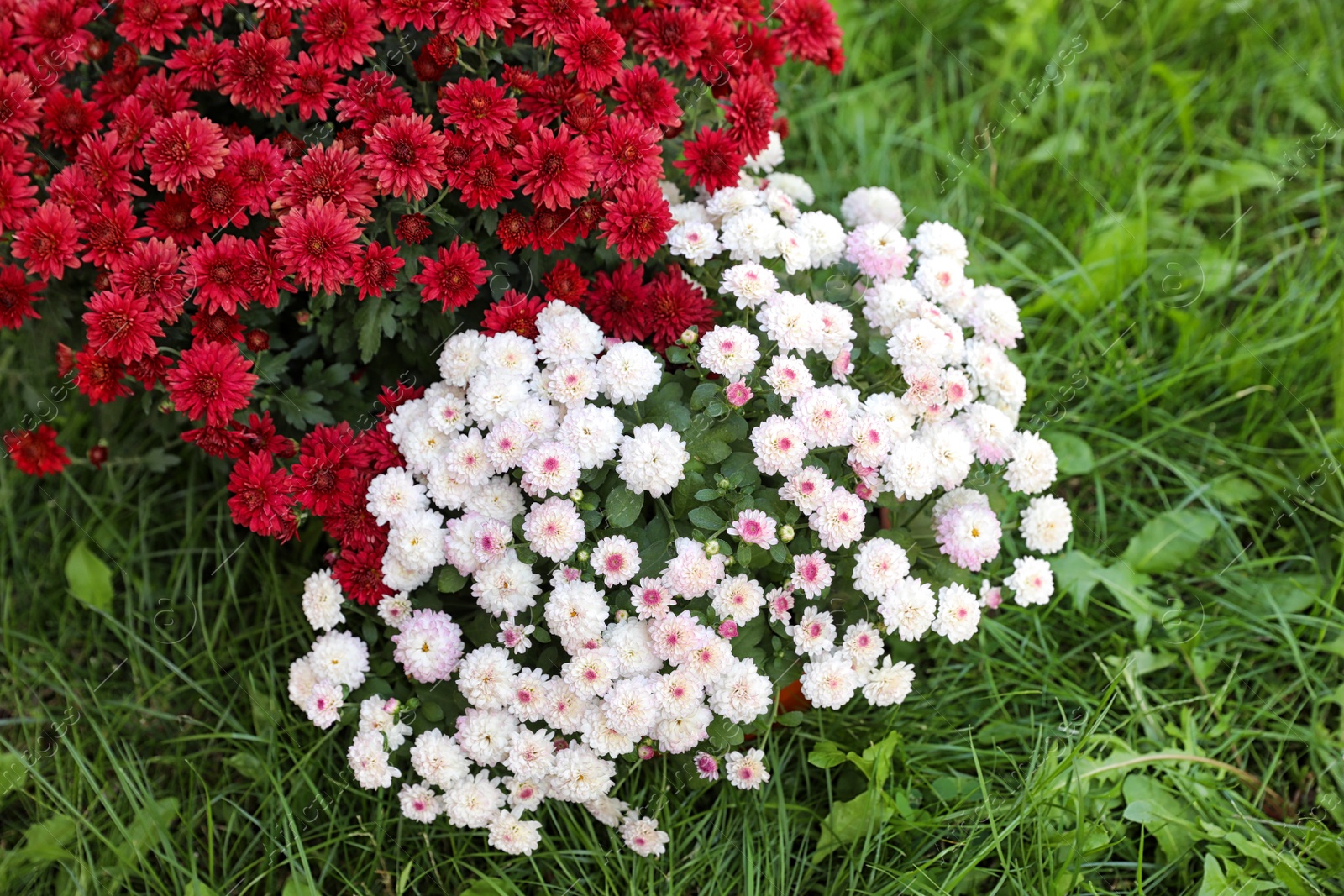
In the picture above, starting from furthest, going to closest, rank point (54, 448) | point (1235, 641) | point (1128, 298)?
point (1128, 298) < point (1235, 641) < point (54, 448)

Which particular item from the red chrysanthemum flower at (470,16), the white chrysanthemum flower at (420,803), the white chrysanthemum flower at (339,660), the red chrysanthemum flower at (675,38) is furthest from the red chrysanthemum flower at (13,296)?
the red chrysanthemum flower at (675,38)

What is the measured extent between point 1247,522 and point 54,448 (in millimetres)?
2897

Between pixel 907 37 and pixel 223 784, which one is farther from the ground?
pixel 907 37

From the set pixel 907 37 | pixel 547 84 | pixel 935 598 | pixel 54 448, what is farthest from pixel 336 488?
pixel 907 37

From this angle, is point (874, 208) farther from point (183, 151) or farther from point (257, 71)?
point (183, 151)

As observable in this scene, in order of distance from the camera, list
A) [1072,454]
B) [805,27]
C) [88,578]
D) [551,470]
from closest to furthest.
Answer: [551,470], [805,27], [88,578], [1072,454]

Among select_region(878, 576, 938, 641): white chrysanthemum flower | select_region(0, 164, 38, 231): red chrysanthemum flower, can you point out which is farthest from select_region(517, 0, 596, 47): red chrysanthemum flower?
select_region(878, 576, 938, 641): white chrysanthemum flower

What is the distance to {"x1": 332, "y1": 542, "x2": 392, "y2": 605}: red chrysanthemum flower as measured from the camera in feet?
6.95

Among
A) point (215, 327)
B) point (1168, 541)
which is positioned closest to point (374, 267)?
point (215, 327)

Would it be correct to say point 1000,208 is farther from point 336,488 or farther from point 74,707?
point 74,707

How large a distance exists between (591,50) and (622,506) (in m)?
0.92

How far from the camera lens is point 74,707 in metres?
2.49

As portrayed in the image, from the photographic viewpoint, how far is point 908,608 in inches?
78.9

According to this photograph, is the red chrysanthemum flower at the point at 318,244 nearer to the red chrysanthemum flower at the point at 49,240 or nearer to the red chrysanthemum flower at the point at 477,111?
the red chrysanthemum flower at the point at 477,111
